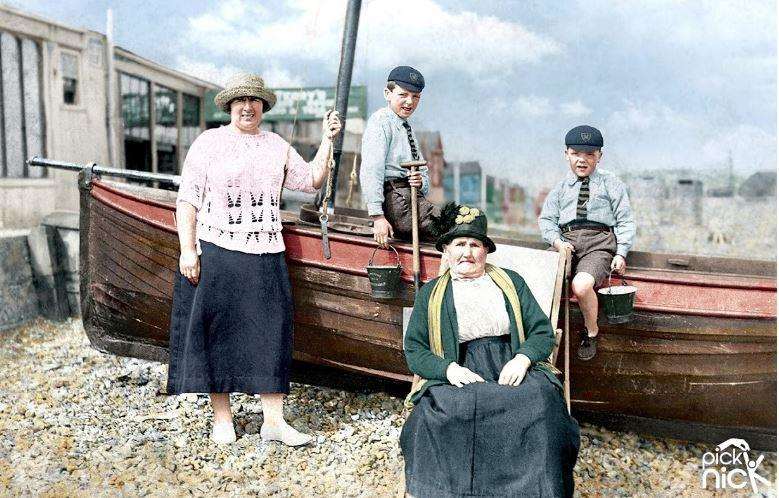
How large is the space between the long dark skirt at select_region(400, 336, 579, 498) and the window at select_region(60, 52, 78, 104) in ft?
17.4

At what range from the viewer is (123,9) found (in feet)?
14.0

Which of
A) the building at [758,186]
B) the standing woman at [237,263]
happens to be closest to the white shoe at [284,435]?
the standing woman at [237,263]

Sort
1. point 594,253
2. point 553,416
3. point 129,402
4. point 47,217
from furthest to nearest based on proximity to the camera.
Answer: point 47,217 < point 129,402 < point 594,253 < point 553,416

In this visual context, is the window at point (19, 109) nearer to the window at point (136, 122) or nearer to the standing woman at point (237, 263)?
the window at point (136, 122)

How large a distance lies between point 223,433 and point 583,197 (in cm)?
242

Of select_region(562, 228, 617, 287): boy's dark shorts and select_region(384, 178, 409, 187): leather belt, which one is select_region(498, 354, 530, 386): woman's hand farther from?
select_region(384, 178, 409, 187): leather belt

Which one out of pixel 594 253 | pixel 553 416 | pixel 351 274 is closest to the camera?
pixel 553 416

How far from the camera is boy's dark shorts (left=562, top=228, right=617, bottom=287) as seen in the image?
3.36 metres

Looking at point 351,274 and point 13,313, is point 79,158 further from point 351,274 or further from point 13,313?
point 351,274

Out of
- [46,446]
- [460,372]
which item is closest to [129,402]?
[46,446]

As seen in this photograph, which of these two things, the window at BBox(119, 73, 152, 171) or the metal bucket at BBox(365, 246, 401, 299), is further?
the window at BBox(119, 73, 152, 171)

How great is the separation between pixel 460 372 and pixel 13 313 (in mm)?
4151

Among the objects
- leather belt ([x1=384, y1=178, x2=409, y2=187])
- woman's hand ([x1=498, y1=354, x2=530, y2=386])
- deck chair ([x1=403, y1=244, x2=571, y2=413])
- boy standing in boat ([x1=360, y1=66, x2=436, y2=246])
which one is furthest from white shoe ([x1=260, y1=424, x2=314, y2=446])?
leather belt ([x1=384, y1=178, x2=409, y2=187])

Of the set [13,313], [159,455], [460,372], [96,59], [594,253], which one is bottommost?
[159,455]
